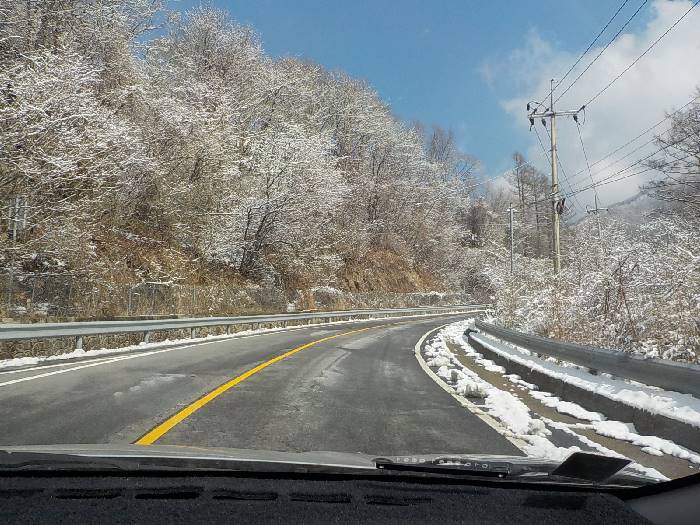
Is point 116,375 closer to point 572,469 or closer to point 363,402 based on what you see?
point 363,402

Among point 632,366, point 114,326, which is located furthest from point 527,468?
point 114,326

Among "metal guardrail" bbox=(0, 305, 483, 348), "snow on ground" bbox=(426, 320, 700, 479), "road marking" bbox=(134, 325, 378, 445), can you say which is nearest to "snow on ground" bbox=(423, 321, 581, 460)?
"snow on ground" bbox=(426, 320, 700, 479)

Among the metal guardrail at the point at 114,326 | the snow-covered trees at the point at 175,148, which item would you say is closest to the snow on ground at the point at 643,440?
the metal guardrail at the point at 114,326

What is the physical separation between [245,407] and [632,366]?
15.4 feet

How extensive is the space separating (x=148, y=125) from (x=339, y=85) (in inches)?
961

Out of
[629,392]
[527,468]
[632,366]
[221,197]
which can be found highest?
[221,197]

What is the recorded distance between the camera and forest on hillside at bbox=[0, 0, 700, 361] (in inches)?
514

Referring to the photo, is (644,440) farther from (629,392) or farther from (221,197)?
(221,197)

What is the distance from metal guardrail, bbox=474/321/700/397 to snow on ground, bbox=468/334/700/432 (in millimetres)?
137

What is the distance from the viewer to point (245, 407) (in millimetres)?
7098

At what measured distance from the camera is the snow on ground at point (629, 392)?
17.9 feet

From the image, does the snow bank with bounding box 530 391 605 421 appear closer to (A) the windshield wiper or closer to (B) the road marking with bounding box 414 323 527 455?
(B) the road marking with bounding box 414 323 527 455

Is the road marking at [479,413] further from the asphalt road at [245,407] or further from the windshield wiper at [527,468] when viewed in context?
the windshield wiper at [527,468]

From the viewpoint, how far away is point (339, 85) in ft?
153
